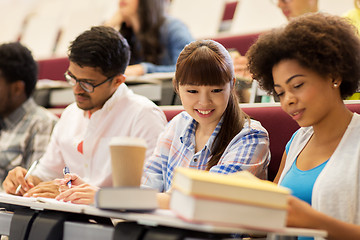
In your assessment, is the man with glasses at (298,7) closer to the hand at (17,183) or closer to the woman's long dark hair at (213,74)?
the woman's long dark hair at (213,74)

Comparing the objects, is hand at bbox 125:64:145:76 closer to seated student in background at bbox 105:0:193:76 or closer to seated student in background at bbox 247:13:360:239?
seated student in background at bbox 105:0:193:76

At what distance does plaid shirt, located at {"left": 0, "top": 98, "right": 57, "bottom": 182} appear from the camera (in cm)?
185

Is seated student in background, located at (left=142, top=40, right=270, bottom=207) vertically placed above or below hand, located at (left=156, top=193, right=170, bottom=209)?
above

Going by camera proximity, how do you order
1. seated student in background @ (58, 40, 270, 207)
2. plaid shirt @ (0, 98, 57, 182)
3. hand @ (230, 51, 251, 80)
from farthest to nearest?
plaid shirt @ (0, 98, 57, 182)
hand @ (230, 51, 251, 80)
seated student in background @ (58, 40, 270, 207)

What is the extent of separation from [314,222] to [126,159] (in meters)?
0.33

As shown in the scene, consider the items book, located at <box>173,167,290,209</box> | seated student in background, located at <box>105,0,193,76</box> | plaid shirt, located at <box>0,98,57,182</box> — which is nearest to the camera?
book, located at <box>173,167,290,209</box>

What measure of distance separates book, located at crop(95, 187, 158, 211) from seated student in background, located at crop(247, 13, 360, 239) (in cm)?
31

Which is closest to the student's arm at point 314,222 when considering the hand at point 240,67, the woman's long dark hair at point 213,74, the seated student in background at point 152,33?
the woman's long dark hair at point 213,74

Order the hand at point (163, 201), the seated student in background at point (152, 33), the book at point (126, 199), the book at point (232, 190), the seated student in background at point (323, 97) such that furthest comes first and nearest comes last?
the seated student in background at point (152, 33) < the hand at point (163, 201) < the seated student in background at point (323, 97) < the book at point (126, 199) < the book at point (232, 190)

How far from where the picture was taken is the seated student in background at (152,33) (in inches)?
87.3

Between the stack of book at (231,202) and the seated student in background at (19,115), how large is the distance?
132 centimetres

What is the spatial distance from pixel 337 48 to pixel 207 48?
1.12 ft

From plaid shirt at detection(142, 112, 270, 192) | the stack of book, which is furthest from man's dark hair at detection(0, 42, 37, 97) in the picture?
the stack of book

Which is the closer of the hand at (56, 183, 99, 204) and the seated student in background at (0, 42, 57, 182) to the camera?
the hand at (56, 183, 99, 204)
